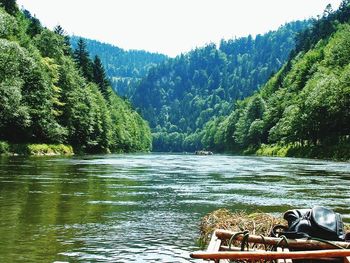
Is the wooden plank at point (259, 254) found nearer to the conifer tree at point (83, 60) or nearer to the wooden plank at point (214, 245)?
the wooden plank at point (214, 245)

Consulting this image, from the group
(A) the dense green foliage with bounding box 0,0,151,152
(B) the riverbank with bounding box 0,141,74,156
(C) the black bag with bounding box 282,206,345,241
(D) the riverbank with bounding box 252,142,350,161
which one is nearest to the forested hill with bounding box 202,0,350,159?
(D) the riverbank with bounding box 252,142,350,161

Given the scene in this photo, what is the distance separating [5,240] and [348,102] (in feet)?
258

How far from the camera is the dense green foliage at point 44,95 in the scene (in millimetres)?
60500

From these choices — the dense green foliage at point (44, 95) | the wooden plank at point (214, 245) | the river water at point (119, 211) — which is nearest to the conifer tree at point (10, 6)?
the dense green foliage at point (44, 95)

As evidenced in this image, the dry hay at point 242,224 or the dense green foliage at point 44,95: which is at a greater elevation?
the dense green foliage at point 44,95

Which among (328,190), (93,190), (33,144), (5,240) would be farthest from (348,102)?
(5,240)

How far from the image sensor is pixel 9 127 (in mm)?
76188

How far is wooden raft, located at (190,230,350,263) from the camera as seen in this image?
688 cm

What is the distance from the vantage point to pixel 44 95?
266 ft

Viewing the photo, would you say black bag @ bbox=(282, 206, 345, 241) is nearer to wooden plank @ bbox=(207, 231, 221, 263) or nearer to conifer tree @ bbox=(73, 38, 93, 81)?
wooden plank @ bbox=(207, 231, 221, 263)

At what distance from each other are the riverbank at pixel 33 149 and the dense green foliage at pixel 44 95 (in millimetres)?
1803

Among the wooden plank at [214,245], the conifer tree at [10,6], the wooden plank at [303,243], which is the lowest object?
the wooden plank at [214,245]

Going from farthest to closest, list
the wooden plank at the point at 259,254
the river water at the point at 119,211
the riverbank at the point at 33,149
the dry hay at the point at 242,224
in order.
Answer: the riverbank at the point at 33,149 < the dry hay at the point at 242,224 < the river water at the point at 119,211 < the wooden plank at the point at 259,254

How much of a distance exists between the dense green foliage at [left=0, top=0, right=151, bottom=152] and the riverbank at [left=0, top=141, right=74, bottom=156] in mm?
1803
